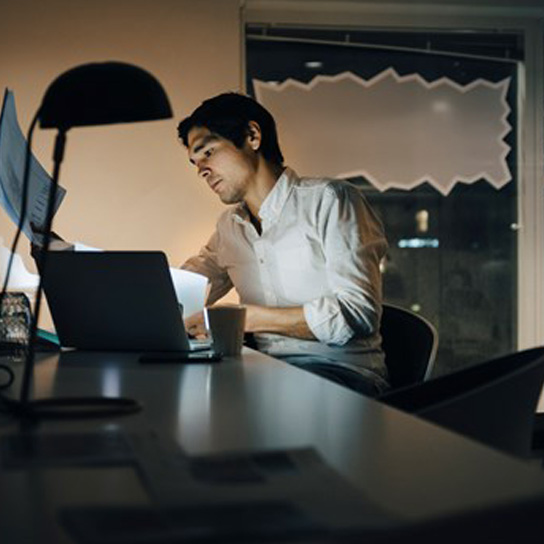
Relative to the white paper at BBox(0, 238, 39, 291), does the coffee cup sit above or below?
below

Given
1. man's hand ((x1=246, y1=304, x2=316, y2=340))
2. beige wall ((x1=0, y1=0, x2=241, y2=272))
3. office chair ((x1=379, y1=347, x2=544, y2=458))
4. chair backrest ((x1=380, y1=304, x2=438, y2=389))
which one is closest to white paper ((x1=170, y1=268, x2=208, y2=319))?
man's hand ((x1=246, y1=304, x2=316, y2=340))

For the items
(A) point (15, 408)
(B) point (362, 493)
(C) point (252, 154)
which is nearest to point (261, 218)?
(C) point (252, 154)

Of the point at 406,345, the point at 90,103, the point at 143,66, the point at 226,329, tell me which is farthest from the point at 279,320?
the point at 143,66

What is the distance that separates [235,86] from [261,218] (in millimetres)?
1549

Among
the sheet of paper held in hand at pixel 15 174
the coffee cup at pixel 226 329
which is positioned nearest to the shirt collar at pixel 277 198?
the sheet of paper held in hand at pixel 15 174

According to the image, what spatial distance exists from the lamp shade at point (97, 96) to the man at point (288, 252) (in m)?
1.25

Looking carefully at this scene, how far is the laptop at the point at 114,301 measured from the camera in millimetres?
1654

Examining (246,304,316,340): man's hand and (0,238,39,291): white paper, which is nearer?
(246,304,316,340): man's hand

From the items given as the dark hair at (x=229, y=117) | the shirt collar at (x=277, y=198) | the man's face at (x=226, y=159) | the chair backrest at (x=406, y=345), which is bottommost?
the chair backrest at (x=406, y=345)

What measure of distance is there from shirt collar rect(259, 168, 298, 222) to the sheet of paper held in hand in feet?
2.11

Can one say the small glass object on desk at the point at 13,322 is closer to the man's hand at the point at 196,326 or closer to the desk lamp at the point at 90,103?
the man's hand at the point at 196,326

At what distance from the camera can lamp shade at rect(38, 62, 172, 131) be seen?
3.17 feet

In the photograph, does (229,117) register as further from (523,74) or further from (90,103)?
(523,74)

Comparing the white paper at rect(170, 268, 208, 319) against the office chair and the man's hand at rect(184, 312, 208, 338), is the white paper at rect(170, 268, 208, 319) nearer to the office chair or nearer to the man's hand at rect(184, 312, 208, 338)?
the man's hand at rect(184, 312, 208, 338)
